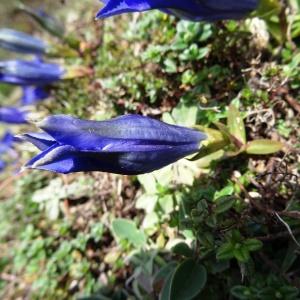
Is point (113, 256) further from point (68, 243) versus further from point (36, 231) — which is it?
point (36, 231)

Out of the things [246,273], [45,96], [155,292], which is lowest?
[155,292]

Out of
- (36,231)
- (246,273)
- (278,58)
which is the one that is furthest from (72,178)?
(246,273)

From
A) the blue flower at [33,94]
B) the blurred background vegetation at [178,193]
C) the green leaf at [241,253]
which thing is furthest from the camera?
the blue flower at [33,94]

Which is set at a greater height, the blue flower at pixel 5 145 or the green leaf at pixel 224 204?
the blue flower at pixel 5 145

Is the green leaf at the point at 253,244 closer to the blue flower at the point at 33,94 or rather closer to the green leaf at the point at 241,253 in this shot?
the green leaf at the point at 241,253

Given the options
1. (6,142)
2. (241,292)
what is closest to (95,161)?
(241,292)

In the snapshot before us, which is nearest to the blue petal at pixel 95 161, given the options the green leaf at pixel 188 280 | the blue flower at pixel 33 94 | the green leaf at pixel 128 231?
the green leaf at pixel 188 280

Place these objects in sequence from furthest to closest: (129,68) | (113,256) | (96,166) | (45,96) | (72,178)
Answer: (45,96) < (72,178) < (129,68) < (113,256) < (96,166)
